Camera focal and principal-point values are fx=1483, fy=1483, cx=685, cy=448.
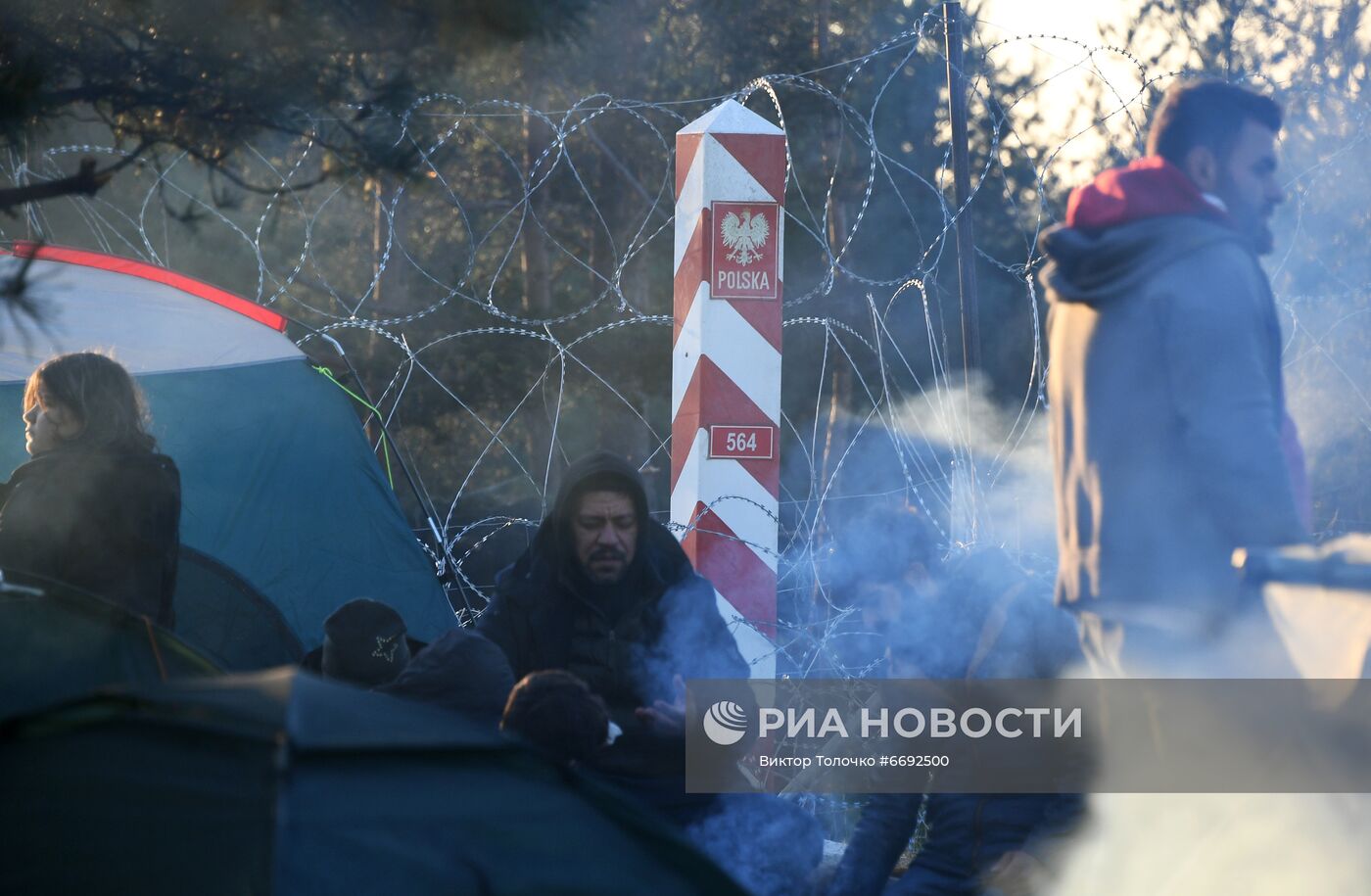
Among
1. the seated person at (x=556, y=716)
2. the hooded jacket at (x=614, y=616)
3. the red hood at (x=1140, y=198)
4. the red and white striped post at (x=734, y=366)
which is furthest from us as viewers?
the red and white striped post at (x=734, y=366)

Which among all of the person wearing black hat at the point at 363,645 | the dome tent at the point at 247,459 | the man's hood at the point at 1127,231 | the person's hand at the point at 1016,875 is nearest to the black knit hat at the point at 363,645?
the person wearing black hat at the point at 363,645

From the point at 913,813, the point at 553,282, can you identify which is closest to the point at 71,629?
the point at 913,813

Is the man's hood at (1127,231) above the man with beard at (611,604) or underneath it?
above

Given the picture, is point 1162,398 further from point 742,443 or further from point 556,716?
point 742,443

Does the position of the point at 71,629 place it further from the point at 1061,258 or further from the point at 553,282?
the point at 553,282

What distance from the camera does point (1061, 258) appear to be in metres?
2.61

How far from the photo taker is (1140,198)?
2.53m

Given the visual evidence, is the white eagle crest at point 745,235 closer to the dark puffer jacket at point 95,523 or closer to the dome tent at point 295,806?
the dark puffer jacket at point 95,523

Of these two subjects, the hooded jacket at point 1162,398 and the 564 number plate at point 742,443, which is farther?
the 564 number plate at point 742,443

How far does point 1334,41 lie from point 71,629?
342cm

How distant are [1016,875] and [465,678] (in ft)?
4.20

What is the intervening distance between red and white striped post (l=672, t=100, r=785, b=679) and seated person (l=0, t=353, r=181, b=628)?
1409 mm

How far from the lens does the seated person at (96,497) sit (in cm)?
365

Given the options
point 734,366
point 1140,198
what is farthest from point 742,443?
point 1140,198
